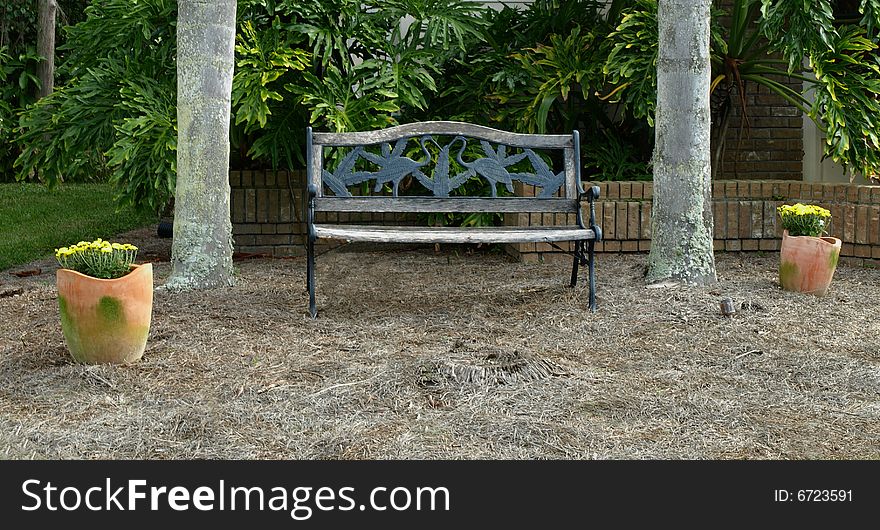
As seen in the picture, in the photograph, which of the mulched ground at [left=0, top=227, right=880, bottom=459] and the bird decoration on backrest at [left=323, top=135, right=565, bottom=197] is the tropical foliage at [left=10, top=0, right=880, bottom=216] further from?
the mulched ground at [left=0, top=227, right=880, bottom=459]

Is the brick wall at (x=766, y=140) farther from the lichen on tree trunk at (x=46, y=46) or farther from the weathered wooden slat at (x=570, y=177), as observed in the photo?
the lichen on tree trunk at (x=46, y=46)

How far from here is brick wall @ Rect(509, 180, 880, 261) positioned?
6.88 m

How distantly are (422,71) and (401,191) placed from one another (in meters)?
0.93

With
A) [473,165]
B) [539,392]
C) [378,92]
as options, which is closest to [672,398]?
[539,392]

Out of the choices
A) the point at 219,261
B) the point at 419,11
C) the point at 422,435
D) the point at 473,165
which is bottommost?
the point at 422,435

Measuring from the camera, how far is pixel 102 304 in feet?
12.9

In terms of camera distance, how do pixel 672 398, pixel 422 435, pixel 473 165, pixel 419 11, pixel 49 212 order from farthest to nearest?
1. pixel 49 212
2. pixel 419 11
3. pixel 473 165
4. pixel 672 398
5. pixel 422 435

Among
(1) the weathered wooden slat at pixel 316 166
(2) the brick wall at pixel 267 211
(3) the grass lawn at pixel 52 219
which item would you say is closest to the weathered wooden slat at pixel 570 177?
(1) the weathered wooden slat at pixel 316 166

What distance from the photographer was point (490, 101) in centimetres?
752

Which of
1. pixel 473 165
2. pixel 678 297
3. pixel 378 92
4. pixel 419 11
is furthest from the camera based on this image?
pixel 419 11

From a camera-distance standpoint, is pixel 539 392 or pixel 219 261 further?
pixel 219 261

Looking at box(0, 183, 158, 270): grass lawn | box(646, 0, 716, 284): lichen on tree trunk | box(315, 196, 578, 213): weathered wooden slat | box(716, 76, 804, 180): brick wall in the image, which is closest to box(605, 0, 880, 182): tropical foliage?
box(646, 0, 716, 284): lichen on tree trunk

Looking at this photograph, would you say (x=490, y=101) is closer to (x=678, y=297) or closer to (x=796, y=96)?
(x=796, y=96)

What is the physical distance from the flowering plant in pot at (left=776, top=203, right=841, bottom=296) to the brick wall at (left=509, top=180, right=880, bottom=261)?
1260 millimetres
